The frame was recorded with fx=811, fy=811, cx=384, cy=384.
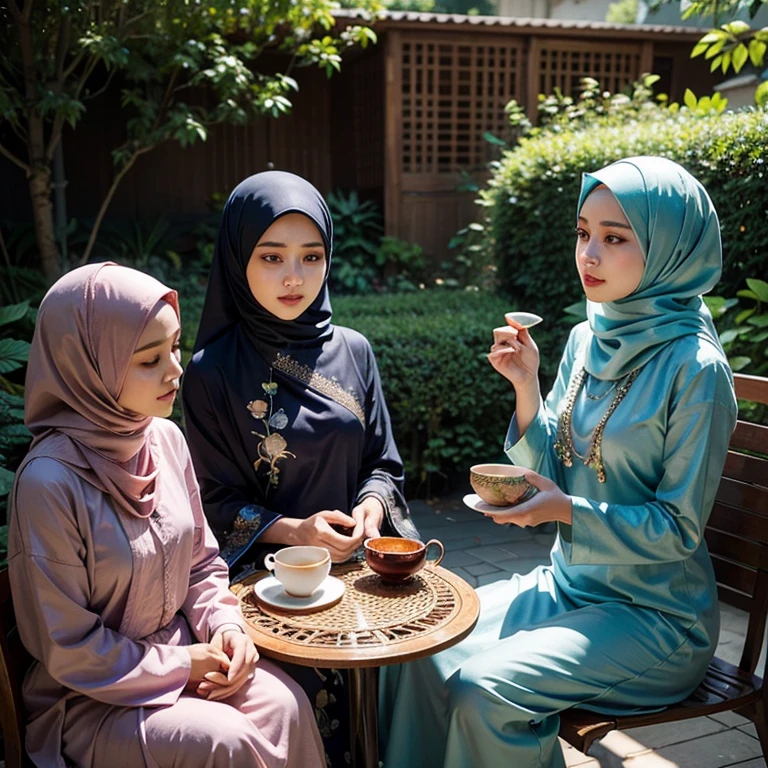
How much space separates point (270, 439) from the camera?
7.11 ft

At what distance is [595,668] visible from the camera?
187cm

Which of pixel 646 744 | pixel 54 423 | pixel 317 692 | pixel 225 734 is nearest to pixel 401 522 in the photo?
pixel 317 692

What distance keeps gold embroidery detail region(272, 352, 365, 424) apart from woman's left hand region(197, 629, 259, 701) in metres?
0.74

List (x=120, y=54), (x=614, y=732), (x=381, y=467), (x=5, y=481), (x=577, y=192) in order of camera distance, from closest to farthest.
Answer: (x=381, y=467), (x=5, y=481), (x=614, y=732), (x=120, y=54), (x=577, y=192)

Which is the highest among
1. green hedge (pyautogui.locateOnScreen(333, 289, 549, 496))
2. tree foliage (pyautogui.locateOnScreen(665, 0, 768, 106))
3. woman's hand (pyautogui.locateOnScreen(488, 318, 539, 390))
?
tree foliage (pyautogui.locateOnScreen(665, 0, 768, 106))

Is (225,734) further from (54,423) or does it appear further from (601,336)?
(601,336)

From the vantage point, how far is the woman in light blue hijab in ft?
6.11

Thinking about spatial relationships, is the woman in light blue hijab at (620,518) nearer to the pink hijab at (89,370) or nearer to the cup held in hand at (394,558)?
the cup held in hand at (394,558)

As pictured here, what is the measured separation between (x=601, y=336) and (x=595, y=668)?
83 cm

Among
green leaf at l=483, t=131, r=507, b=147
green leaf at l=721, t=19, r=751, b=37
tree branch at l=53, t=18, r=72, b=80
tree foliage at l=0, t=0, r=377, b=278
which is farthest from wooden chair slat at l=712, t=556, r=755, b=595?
green leaf at l=483, t=131, r=507, b=147

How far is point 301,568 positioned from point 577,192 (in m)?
4.22

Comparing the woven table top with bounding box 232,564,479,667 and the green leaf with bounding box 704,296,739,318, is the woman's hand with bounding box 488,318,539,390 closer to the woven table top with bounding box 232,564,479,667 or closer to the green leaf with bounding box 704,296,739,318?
the woven table top with bounding box 232,564,479,667

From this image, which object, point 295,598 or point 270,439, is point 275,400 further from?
point 295,598

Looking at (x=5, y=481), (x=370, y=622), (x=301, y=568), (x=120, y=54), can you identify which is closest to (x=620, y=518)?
(x=370, y=622)
